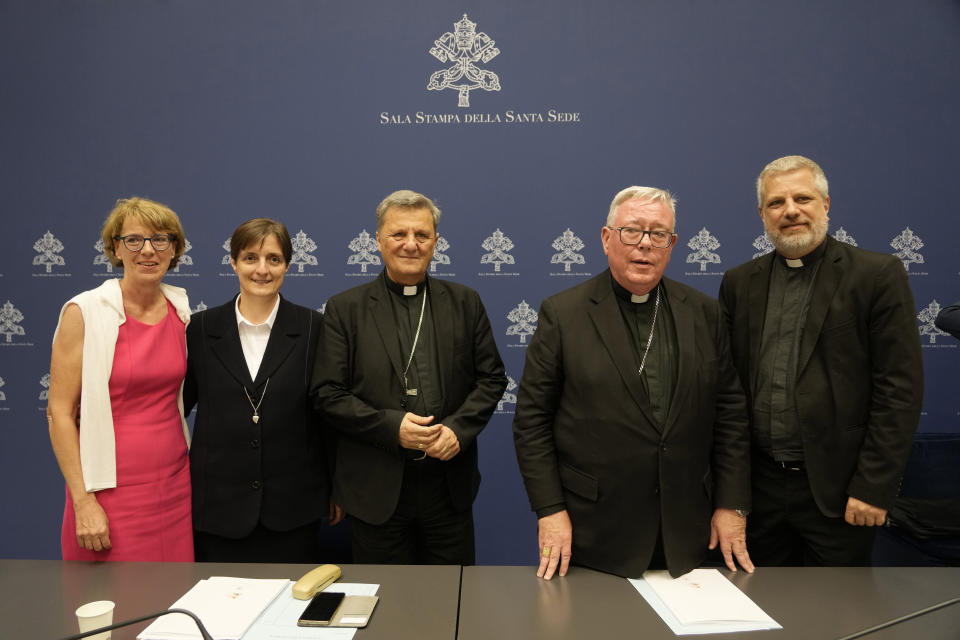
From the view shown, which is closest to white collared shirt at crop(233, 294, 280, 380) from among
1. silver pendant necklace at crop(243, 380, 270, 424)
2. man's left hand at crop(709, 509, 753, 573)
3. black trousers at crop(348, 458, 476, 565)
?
silver pendant necklace at crop(243, 380, 270, 424)

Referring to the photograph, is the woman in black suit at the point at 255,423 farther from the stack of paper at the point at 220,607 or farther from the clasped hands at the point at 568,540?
the clasped hands at the point at 568,540

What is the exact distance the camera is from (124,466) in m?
2.08

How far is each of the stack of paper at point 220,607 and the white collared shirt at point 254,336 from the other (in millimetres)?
848

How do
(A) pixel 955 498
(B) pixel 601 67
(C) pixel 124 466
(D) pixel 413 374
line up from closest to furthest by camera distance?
(C) pixel 124 466
(D) pixel 413 374
(A) pixel 955 498
(B) pixel 601 67

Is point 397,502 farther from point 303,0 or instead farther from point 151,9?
point 151,9

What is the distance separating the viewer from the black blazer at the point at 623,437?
5.78 feet

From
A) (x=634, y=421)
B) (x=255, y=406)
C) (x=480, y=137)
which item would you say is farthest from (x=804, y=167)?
(x=255, y=406)

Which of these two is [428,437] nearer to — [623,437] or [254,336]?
[623,437]

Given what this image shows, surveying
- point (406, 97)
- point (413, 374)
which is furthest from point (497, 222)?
point (413, 374)

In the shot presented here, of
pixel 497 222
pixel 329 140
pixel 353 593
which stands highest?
pixel 329 140

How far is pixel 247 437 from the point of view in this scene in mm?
2148

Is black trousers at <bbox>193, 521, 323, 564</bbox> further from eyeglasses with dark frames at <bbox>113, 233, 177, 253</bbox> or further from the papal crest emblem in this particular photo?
the papal crest emblem

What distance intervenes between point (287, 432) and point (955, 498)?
A: 3.16 meters

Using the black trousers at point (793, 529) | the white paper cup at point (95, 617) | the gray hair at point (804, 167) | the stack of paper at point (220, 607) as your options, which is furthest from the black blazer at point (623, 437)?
the white paper cup at point (95, 617)
